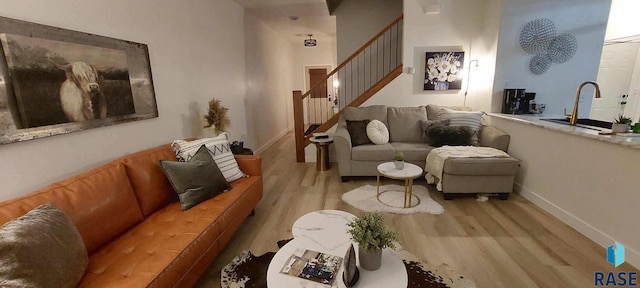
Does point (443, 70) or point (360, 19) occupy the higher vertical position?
point (360, 19)

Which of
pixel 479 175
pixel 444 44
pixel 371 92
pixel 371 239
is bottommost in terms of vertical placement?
pixel 479 175

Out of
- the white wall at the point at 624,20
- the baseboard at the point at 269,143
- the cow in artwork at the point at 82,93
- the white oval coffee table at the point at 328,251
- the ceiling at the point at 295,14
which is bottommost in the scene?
the baseboard at the point at 269,143

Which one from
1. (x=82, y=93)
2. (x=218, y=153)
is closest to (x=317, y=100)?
(x=218, y=153)

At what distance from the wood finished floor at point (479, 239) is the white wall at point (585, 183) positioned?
119mm

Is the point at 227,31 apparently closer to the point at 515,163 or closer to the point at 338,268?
the point at 338,268

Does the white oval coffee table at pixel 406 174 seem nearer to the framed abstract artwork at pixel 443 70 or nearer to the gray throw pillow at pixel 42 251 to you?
the framed abstract artwork at pixel 443 70

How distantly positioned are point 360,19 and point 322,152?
3.03 metres

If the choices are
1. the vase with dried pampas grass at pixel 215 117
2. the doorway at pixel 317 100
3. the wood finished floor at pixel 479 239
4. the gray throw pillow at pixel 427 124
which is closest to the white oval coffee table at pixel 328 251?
the wood finished floor at pixel 479 239

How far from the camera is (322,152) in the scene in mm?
4195

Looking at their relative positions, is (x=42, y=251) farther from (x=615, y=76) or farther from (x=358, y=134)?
(x=615, y=76)

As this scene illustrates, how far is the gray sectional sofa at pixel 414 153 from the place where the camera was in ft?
9.77

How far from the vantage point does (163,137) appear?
8.87ft

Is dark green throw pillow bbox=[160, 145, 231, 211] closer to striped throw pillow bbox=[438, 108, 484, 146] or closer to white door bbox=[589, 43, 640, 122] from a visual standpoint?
striped throw pillow bbox=[438, 108, 484, 146]

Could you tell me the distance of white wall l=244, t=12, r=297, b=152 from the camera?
16.0 ft
